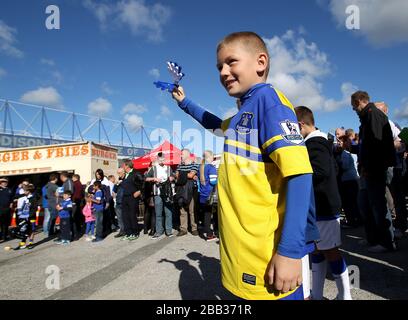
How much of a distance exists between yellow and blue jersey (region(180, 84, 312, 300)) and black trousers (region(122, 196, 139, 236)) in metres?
6.42

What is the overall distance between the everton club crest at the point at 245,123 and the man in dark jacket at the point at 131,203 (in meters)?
6.49

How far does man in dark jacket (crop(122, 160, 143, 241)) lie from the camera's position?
7438 millimetres

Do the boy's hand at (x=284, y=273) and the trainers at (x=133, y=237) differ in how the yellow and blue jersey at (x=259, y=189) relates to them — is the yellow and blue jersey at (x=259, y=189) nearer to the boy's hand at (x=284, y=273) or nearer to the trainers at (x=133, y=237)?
the boy's hand at (x=284, y=273)

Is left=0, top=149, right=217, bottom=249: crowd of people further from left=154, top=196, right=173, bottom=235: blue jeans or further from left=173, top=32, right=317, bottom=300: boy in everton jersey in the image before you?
left=173, top=32, right=317, bottom=300: boy in everton jersey

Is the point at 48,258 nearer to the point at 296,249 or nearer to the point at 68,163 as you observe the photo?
the point at 296,249

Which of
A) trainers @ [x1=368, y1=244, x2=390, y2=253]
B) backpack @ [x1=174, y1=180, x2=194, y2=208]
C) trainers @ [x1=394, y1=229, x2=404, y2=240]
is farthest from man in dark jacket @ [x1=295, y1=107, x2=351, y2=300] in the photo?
backpack @ [x1=174, y1=180, x2=194, y2=208]

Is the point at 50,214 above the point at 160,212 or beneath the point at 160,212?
beneath

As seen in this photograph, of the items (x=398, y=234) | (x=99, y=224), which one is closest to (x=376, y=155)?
(x=398, y=234)

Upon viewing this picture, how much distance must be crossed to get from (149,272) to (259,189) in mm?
3459

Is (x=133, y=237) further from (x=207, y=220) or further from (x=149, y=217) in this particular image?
(x=207, y=220)

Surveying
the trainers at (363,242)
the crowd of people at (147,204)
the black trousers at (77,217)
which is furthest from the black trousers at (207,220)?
the black trousers at (77,217)

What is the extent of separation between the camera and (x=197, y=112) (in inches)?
87.9

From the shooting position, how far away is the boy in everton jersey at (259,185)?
→ 1.17 m
